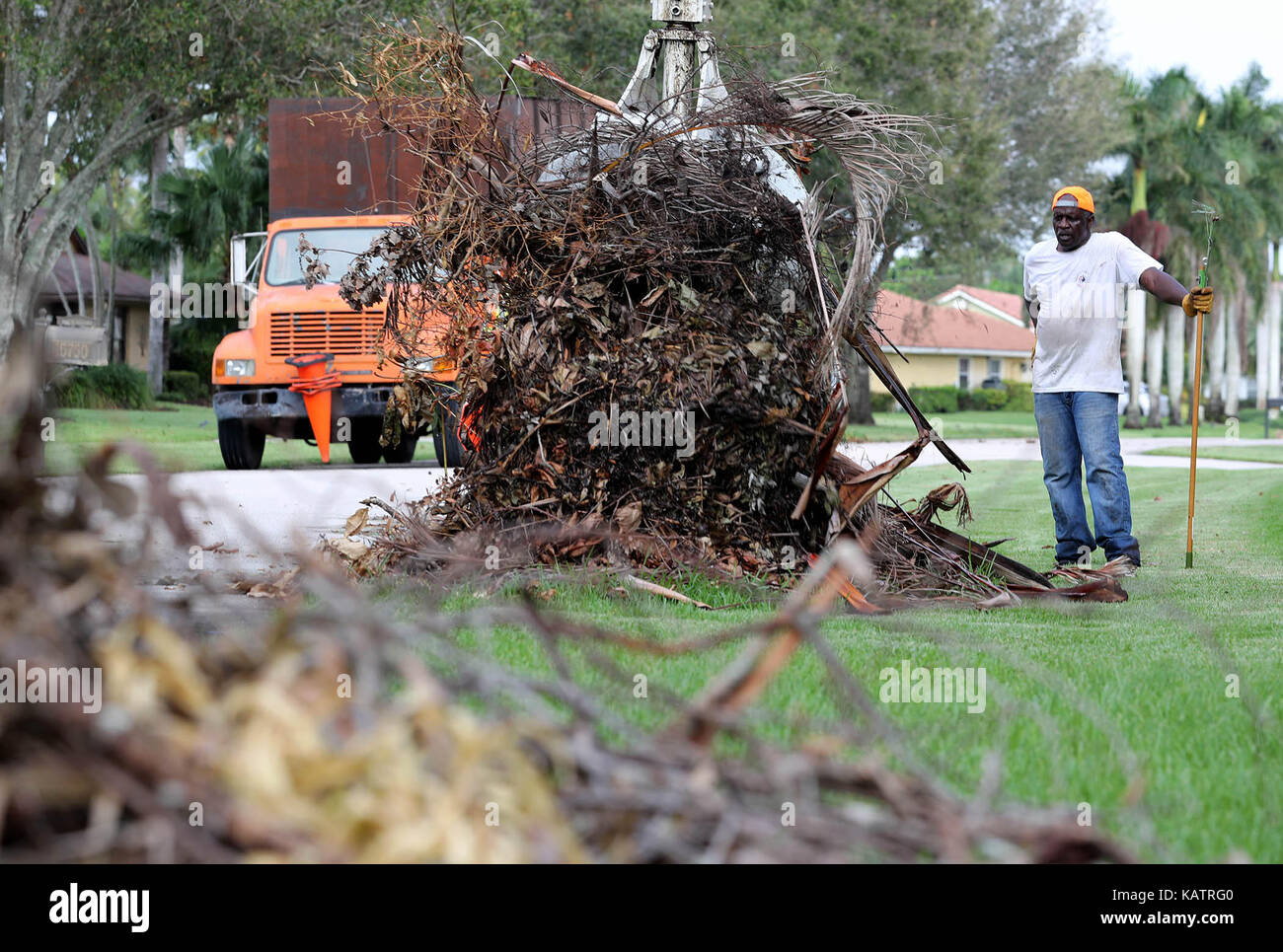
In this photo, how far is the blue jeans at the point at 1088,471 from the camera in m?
7.57

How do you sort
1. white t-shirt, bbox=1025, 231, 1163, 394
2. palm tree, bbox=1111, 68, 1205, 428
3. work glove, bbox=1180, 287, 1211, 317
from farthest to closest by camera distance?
palm tree, bbox=1111, 68, 1205, 428 < white t-shirt, bbox=1025, 231, 1163, 394 < work glove, bbox=1180, 287, 1211, 317

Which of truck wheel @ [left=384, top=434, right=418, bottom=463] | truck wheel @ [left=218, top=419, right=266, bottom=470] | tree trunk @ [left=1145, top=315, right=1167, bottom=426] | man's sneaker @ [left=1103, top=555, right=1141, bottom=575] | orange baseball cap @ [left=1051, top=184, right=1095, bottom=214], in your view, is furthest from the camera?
tree trunk @ [left=1145, top=315, right=1167, bottom=426]

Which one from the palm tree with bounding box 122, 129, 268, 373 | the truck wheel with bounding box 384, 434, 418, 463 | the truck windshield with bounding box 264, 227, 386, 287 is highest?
the palm tree with bounding box 122, 129, 268, 373

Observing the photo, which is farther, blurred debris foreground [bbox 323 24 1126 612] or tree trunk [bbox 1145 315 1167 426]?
tree trunk [bbox 1145 315 1167 426]

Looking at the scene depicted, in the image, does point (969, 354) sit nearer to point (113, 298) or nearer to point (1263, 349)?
point (1263, 349)

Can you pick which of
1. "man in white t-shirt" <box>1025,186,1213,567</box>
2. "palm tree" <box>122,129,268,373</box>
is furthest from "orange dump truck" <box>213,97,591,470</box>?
"palm tree" <box>122,129,268,373</box>

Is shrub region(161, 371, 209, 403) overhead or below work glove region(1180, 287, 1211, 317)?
below

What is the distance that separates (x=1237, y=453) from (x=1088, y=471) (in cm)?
2135

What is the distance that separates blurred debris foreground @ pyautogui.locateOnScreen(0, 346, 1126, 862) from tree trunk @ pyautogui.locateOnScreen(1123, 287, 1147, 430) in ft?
168

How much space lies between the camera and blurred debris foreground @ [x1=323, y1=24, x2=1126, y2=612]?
6.63 metres

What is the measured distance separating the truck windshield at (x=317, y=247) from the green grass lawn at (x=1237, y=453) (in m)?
16.6

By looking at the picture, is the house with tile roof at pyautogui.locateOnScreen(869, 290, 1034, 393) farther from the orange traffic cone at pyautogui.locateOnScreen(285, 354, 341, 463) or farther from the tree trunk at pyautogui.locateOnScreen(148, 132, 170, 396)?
the orange traffic cone at pyautogui.locateOnScreen(285, 354, 341, 463)

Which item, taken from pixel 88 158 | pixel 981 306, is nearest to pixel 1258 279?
pixel 981 306

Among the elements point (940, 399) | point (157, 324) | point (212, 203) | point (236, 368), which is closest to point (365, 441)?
point (236, 368)
